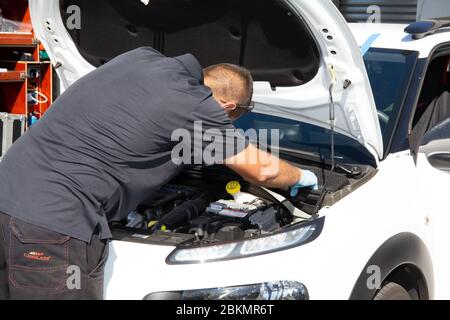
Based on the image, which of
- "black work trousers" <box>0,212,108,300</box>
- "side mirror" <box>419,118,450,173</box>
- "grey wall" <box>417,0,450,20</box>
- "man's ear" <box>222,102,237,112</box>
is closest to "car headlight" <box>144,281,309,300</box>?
"black work trousers" <box>0,212,108,300</box>

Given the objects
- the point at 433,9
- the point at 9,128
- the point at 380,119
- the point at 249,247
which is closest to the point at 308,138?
the point at 380,119

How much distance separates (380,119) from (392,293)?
0.97m

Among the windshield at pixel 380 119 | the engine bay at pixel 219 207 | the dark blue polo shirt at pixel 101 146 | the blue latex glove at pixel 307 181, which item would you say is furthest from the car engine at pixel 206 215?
the windshield at pixel 380 119

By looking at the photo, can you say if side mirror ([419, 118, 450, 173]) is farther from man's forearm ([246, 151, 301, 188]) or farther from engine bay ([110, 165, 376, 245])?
man's forearm ([246, 151, 301, 188])

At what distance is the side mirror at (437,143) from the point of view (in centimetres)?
297

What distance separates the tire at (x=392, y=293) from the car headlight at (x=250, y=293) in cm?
46

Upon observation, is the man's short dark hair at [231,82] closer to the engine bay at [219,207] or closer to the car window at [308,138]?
the engine bay at [219,207]

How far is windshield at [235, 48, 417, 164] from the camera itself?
10.3 feet

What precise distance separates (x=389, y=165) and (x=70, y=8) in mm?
1962

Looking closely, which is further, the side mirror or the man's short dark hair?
the side mirror

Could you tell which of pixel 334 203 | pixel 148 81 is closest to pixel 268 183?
pixel 334 203

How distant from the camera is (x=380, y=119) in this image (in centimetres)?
311

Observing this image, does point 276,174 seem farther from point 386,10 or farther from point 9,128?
point 386,10

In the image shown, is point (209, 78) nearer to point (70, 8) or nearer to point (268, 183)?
point (268, 183)
